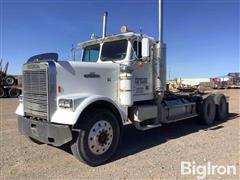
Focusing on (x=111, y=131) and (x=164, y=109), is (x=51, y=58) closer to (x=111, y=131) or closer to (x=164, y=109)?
(x=111, y=131)

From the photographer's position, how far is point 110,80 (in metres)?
6.39

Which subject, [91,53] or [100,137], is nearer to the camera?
[100,137]

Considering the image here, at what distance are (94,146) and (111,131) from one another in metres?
0.54

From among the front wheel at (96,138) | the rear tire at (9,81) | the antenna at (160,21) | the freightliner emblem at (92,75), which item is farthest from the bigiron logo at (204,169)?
the rear tire at (9,81)

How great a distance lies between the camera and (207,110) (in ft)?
32.6

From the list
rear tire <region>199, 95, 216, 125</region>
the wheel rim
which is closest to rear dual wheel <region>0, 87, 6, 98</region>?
rear tire <region>199, 95, 216, 125</region>

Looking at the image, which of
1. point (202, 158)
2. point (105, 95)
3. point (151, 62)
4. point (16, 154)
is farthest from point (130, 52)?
point (16, 154)

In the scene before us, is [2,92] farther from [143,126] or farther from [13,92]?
[143,126]

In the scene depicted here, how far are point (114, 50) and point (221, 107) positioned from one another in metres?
5.89

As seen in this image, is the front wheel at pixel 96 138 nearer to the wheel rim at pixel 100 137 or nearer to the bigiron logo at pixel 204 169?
the wheel rim at pixel 100 137

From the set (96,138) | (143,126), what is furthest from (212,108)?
(96,138)

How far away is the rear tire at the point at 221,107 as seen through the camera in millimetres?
10676

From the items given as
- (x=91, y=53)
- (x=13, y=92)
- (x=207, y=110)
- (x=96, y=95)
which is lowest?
(x=13, y=92)

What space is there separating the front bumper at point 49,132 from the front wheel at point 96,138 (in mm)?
244
